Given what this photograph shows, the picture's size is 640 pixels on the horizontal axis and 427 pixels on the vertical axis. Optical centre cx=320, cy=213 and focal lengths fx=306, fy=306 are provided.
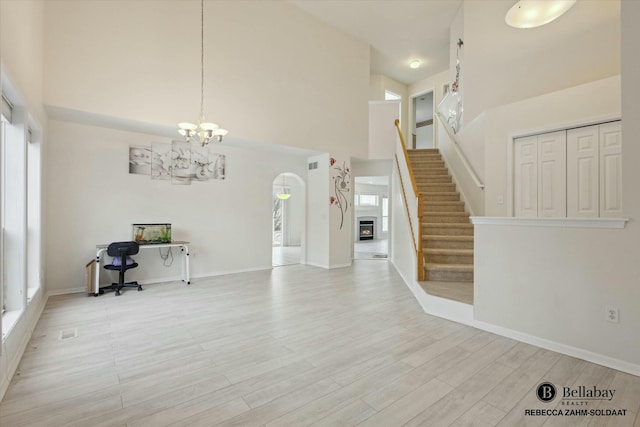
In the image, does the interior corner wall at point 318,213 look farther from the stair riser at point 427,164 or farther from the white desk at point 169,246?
the white desk at point 169,246

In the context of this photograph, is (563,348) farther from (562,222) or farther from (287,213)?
(287,213)

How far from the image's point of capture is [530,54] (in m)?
4.93

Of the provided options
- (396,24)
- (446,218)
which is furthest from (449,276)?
(396,24)

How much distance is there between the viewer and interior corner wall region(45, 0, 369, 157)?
4.30 m

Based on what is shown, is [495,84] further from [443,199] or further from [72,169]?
[72,169]

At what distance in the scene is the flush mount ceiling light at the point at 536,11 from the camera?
2.92 m

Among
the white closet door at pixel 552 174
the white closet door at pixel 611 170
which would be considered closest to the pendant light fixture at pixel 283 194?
the white closet door at pixel 552 174

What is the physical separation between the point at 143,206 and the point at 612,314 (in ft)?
21.1

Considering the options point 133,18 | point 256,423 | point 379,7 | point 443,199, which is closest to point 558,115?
point 443,199

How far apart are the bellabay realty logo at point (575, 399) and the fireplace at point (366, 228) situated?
1133cm

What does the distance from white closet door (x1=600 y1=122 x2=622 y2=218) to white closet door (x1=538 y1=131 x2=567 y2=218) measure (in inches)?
16.6

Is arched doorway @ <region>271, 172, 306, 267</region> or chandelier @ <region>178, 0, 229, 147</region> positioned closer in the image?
chandelier @ <region>178, 0, 229, 147</region>

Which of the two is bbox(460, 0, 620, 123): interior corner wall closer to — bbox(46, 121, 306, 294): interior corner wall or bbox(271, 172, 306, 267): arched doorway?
bbox(46, 121, 306, 294): interior corner wall

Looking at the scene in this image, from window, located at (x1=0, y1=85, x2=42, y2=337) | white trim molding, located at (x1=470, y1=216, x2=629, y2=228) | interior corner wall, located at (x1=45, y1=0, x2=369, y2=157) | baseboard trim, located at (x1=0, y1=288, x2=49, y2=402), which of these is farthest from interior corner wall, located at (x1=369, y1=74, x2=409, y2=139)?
baseboard trim, located at (x1=0, y1=288, x2=49, y2=402)
